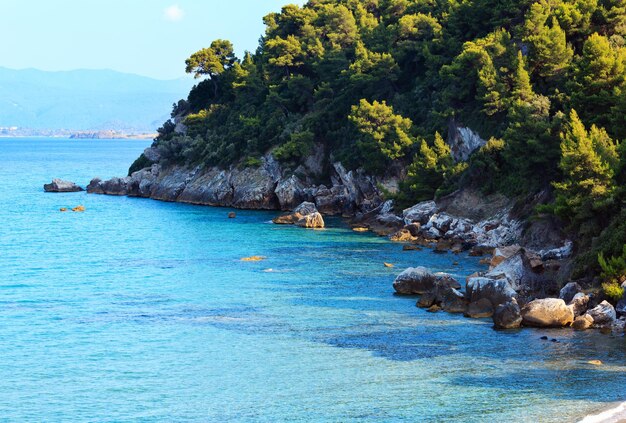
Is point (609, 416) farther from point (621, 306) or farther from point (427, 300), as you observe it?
point (427, 300)

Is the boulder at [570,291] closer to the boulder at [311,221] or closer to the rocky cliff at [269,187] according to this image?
the boulder at [311,221]

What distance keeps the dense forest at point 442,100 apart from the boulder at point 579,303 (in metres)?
1.58

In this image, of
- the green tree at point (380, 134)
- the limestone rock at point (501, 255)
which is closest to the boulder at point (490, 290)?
the limestone rock at point (501, 255)

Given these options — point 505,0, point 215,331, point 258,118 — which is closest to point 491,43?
point 505,0

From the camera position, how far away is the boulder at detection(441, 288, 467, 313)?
49.4 meters

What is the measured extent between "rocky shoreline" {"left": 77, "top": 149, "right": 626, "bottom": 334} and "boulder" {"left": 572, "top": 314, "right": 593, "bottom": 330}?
51 mm

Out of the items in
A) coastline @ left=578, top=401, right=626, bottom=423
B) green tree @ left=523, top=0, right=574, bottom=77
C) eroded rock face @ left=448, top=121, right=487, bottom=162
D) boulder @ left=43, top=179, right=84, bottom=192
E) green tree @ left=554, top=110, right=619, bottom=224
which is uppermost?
green tree @ left=523, top=0, right=574, bottom=77

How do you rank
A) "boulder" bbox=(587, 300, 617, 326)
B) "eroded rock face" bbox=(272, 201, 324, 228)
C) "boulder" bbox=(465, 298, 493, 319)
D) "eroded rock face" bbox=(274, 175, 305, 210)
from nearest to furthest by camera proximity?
1. "boulder" bbox=(587, 300, 617, 326)
2. "boulder" bbox=(465, 298, 493, 319)
3. "eroded rock face" bbox=(272, 201, 324, 228)
4. "eroded rock face" bbox=(274, 175, 305, 210)

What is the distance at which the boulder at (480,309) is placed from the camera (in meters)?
48.2

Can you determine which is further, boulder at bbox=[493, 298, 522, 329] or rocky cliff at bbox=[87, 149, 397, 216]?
rocky cliff at bbox=[87, 149, 397, 216]

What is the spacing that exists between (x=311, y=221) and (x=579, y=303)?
43.4 metres

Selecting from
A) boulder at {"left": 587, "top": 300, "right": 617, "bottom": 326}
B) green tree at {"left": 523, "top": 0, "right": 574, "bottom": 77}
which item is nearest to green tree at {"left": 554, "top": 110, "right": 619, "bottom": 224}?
boulder at {"left": 587, "top": 300, "right": 617, "bottom": 326}

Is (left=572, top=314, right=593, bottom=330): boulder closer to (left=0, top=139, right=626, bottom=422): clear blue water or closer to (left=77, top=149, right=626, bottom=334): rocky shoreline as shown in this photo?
(left=77, top=149, right=626, bottom=334): rocky shoreline

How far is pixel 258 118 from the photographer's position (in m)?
121
